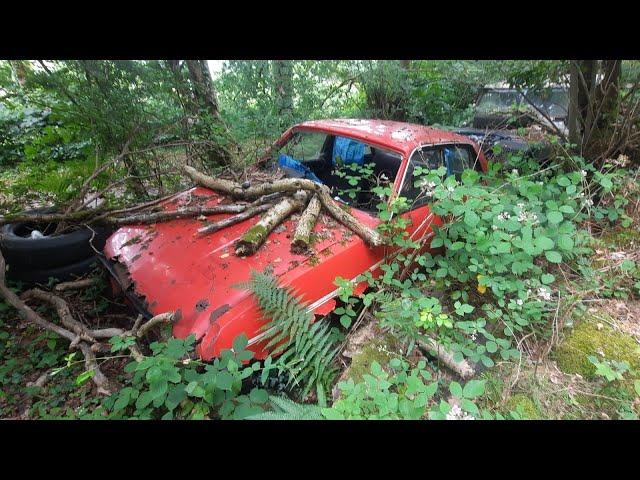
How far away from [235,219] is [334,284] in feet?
3.73

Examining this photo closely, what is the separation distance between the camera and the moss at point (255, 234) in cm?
260

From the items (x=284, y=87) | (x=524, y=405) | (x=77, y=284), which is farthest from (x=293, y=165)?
(x=284, y=87)

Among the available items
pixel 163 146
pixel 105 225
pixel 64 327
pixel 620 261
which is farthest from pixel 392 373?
pixel 163 146

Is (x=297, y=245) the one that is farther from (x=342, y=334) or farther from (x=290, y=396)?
(x=290, y=396)

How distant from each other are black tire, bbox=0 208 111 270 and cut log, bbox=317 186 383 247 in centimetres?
233

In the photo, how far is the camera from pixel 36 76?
374cm

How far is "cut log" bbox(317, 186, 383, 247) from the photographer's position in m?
2.81

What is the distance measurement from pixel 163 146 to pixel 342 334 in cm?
362

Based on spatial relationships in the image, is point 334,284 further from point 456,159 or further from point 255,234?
point 456,159

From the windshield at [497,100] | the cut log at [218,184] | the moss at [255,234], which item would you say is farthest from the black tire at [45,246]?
the windshield at [497,100]

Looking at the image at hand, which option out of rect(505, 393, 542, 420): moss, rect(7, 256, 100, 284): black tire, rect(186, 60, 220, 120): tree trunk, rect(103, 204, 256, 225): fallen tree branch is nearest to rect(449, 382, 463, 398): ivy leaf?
rect(505, 393, 542, 420): moss

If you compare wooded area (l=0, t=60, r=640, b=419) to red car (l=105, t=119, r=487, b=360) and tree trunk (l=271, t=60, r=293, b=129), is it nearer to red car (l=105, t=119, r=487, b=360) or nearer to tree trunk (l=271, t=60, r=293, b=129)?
Result: red car (l=105, t=119, r=487, b=360)

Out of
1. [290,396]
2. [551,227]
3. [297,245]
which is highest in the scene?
[297,245]
